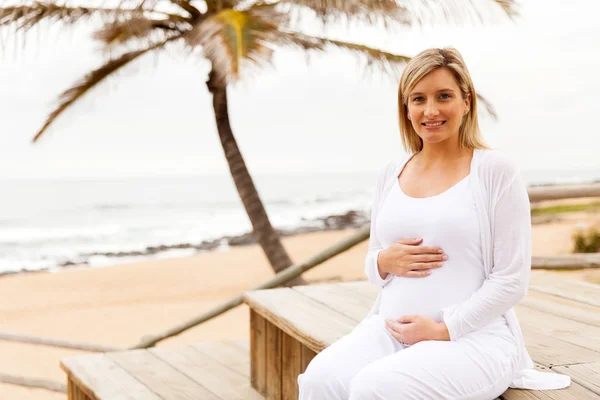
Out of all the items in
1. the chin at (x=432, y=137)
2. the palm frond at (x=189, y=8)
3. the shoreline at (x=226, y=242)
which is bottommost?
the shoreline at (x=226, y=242)

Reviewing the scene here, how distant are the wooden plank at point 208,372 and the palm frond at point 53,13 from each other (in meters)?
4.01

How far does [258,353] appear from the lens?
327 centimetres

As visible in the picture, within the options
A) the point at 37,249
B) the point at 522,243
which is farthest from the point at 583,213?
the point at 522,243

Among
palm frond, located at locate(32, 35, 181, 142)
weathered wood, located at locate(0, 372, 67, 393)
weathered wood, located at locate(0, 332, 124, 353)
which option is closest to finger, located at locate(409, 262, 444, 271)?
A: weathered wood, located at locate(0, 332, 124, 353)

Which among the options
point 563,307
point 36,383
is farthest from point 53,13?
point 563,307

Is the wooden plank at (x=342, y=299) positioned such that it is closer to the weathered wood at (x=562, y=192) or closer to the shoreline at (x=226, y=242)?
the weathered wood at (x=562, y=192)

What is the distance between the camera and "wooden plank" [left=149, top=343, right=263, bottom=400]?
3.24m

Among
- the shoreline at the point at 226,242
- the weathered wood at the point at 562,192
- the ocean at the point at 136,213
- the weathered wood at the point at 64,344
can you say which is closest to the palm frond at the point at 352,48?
the weathered wood at the point at 64,344

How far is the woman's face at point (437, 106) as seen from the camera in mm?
1999

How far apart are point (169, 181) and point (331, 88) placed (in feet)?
30.9

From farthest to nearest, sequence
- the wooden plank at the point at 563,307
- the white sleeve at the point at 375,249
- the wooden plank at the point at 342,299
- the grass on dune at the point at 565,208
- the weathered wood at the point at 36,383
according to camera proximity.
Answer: the grass on dune at the point at 565,208
the weathered wood at the point at 36,383
the wooden plank at the point at 342,299
the wooden plank at the point at 563,307
the white sleeve at the point at 375,249

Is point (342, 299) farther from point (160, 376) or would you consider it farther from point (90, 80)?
point (90, 80)

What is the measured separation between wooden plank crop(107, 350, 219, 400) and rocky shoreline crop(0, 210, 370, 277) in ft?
55.7

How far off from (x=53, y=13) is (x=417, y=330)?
20.7ft
